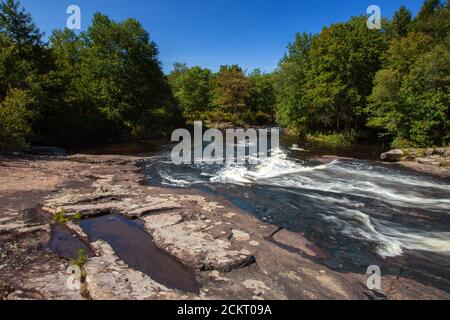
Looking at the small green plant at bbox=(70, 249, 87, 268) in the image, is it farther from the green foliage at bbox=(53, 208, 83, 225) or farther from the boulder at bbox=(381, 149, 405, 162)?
the boulder at bbox=(381, 149, 405, 162)

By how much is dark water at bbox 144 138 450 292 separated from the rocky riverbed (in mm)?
759

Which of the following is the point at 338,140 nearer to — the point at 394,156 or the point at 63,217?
the point at 394,156

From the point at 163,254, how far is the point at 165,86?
3246cm

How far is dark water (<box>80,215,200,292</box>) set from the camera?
4520mm

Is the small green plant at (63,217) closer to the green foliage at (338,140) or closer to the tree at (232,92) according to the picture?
the green foliage at (338,140)

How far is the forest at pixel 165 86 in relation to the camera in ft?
68.1

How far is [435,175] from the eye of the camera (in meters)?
15.2

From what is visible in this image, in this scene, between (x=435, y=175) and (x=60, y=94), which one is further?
(x=60, y=94)

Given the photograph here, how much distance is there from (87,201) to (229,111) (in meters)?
49.3

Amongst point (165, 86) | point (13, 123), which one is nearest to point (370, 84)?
point (165, 86)

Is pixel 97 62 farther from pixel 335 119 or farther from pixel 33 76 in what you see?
pixel 335 119

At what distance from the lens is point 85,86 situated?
2786 cm
